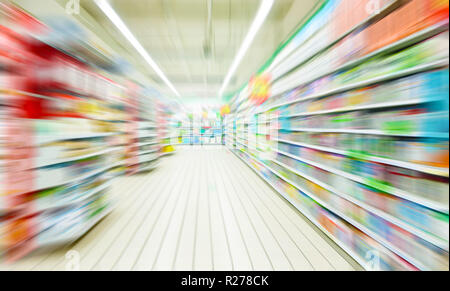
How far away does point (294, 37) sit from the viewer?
243 centimetres

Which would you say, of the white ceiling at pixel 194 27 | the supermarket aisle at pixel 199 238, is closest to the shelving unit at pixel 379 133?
the supermarket aisle at pixel 199 238

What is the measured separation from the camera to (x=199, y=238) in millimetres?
1799

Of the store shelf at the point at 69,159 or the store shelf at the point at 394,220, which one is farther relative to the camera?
the store shelf at the point at 69,159

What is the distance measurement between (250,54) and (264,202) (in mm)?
5028

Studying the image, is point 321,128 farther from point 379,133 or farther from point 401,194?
point 401,194

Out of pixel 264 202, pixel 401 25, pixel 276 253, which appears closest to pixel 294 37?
pixel 401 25

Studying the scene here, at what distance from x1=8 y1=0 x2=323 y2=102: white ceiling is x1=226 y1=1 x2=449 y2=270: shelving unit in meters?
0.87

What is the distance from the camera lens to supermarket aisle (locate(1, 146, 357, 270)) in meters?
1.47

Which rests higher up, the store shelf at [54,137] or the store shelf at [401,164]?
the store shelf at [54,137]

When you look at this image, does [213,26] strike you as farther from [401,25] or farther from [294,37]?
[401,25]

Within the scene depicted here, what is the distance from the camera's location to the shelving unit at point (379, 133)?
95 centimetres

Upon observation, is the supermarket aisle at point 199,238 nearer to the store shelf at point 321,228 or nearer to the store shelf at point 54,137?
the store shelf at point 321,228

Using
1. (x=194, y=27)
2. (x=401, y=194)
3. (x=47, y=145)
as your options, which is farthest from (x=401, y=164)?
(x=194, y=27)

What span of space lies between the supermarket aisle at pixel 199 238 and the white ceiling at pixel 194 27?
2.55m
